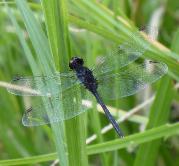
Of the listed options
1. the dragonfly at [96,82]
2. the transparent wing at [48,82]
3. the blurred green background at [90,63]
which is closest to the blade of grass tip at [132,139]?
the blurred green background at [90,63]

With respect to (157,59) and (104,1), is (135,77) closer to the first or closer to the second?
(157,59)

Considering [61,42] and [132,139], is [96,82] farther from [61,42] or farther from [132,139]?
[61,42]

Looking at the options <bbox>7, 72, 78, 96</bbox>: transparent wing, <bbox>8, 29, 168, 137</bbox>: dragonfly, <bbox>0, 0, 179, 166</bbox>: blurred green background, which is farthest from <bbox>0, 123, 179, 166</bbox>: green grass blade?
<bbox>7, 72, 78, 96</bbox>: transparent wing

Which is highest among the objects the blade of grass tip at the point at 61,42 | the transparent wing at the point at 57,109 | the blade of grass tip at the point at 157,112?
the blade of grass tip at the point at 61,42

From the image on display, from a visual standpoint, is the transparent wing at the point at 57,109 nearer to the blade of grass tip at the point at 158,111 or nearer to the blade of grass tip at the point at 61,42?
the blade of grass tip at the point at 61,42

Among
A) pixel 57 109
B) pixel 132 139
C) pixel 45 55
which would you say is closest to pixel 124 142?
pixel 132 139

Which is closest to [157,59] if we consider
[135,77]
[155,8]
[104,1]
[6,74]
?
[135,77]
